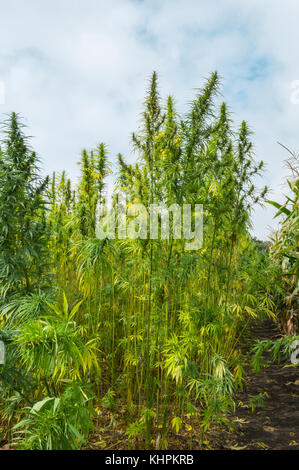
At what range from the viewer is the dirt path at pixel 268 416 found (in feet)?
8.63

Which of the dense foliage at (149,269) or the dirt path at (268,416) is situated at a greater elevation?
the dense foliage at (149,269)

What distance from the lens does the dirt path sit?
2.63 metres

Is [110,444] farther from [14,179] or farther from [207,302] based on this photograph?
[14,179]

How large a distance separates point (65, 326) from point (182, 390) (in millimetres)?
1179

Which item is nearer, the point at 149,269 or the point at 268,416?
the point at 149,269

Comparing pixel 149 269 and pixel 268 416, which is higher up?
pixel 149 269

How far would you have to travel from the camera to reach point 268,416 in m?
3.05

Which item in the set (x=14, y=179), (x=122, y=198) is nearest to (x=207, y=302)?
(x=122, y=198)

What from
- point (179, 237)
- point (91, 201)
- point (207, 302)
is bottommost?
point (207, 302)

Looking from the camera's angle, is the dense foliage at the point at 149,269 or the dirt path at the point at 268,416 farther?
the dirt path at the point at 268,416

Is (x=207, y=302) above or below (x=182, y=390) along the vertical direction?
above
